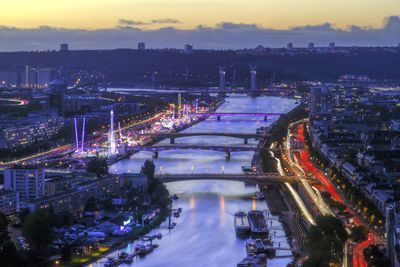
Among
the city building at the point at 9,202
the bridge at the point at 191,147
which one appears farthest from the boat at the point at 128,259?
the bridge at the point at 191,147

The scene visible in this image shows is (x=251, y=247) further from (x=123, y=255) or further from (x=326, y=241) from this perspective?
(x=123, y=255)

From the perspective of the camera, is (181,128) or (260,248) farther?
(181,128)

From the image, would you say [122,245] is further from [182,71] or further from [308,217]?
[182,71]

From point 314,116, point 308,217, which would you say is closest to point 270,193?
point 308,217

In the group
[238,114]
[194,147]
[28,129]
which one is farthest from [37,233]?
[238,114]

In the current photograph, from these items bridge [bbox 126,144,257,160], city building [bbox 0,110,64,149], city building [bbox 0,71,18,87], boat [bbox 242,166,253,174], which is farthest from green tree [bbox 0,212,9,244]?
city building [bbox 0,71,18,87]

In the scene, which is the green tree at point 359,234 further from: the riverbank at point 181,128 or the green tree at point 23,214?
the riverbank at point 181,128
